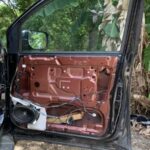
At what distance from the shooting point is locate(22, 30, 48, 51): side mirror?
10.8 feet

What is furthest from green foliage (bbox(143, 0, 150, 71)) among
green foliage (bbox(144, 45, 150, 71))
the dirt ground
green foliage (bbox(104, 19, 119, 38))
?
green foliage (bbox(104, 19, 119, 38))

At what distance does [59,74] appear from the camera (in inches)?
127

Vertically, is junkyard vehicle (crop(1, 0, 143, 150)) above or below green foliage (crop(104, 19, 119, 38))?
below

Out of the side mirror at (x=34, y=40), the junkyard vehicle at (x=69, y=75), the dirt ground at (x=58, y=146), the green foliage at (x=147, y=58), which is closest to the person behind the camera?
the junkyard vehicle at (x=69, y=75)

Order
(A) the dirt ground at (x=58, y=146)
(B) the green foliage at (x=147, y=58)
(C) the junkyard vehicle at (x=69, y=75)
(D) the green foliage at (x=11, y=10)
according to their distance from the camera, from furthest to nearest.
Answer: (D) the green foliage at (x=11, y=10), (B) the green foliage at (x=147, y=58), (A) the dirt ground at (x=58, y=146), (C) the junkyard vehicle at (x=69, y=75)

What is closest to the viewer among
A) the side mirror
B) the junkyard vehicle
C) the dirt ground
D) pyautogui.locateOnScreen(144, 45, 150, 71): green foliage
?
the junkyard vehicle

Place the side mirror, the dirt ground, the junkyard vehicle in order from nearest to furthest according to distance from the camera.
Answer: the junkyard vehicle, the side mirror, the dirt ground

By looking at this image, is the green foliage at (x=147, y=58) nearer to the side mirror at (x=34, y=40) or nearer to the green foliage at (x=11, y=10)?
the side mirror at (x=34, y=40)

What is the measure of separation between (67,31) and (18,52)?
494mm

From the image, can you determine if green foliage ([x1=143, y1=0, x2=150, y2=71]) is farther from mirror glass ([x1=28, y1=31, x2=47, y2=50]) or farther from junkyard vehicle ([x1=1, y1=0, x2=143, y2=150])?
mirror glass ([x1=28, y1=31, x2=47, y2=50])

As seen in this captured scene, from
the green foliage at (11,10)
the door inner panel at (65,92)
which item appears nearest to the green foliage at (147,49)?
the door inner panel at (65,92)

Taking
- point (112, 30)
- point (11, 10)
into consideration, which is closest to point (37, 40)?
point (112, 30)

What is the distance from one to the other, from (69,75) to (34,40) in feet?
1.58

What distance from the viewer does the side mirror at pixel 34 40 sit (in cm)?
328
